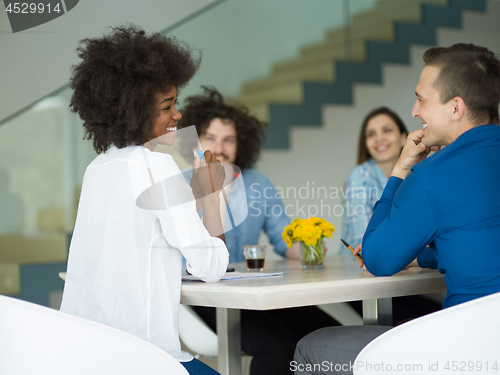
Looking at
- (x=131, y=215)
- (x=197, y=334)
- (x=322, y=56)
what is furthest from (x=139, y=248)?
(x=322, y=56)

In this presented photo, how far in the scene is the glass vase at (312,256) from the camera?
4.97ft

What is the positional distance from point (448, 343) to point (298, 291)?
12.1 inches

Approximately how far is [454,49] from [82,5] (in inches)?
90.6

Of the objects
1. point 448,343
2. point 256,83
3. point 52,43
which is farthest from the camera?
point 256,83

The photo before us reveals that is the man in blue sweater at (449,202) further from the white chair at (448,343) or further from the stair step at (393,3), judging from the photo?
the stair step at (393,3)

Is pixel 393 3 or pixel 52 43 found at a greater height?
pixel 393 3

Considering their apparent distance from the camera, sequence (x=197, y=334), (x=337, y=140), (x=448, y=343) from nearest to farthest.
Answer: (x=448, y=343) < (x=197, y=334) < (x=337, y=140)

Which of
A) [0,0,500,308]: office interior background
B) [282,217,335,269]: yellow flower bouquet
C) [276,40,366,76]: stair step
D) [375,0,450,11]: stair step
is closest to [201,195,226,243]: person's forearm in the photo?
[282,217,335,269]: yellow flower bouquet

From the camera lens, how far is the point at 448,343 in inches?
35.9

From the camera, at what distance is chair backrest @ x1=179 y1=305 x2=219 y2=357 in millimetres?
1728

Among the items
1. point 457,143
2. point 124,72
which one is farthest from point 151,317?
point 457,143

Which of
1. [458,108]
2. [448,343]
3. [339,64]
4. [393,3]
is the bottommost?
[448,343]

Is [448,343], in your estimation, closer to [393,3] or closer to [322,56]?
[322,56]

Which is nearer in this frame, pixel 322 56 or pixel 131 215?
pixel 131 215
